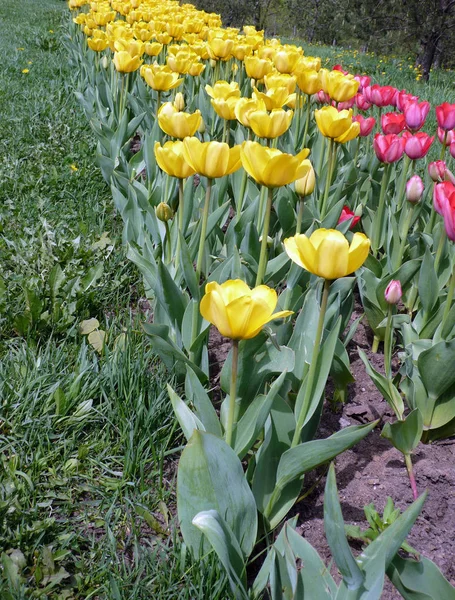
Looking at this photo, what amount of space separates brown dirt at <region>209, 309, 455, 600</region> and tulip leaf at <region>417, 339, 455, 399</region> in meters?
0.19

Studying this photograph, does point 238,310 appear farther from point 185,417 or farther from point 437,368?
point 437,368

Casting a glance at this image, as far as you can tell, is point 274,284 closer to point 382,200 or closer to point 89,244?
point 382,200

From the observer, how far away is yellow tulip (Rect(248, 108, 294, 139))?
1.67 metres

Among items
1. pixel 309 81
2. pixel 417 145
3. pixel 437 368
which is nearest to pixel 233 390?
pixel 437 368

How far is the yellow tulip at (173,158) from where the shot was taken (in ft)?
5.28

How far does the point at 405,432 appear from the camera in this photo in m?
1.52

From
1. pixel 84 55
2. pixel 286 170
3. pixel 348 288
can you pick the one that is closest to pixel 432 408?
pixel 348 288

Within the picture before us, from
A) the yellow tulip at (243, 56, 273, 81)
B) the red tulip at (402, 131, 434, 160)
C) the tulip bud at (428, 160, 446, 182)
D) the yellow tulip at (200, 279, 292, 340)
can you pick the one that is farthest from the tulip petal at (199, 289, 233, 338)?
the yellow tulip at (243, 56, 273, 81)

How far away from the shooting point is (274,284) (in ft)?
6.42

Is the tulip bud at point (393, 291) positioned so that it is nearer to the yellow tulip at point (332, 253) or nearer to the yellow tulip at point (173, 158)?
the yellow tulip at point (332, 253)

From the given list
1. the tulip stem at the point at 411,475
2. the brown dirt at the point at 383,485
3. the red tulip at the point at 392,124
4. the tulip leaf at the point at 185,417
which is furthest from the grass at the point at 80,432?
the red tulip at the point at 392,124

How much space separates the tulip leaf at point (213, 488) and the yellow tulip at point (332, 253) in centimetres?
37

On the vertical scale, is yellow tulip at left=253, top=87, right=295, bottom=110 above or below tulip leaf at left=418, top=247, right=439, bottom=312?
above

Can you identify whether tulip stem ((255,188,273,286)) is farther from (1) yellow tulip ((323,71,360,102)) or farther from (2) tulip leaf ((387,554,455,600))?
(1) yellow tulip ((323,71,360,102))
